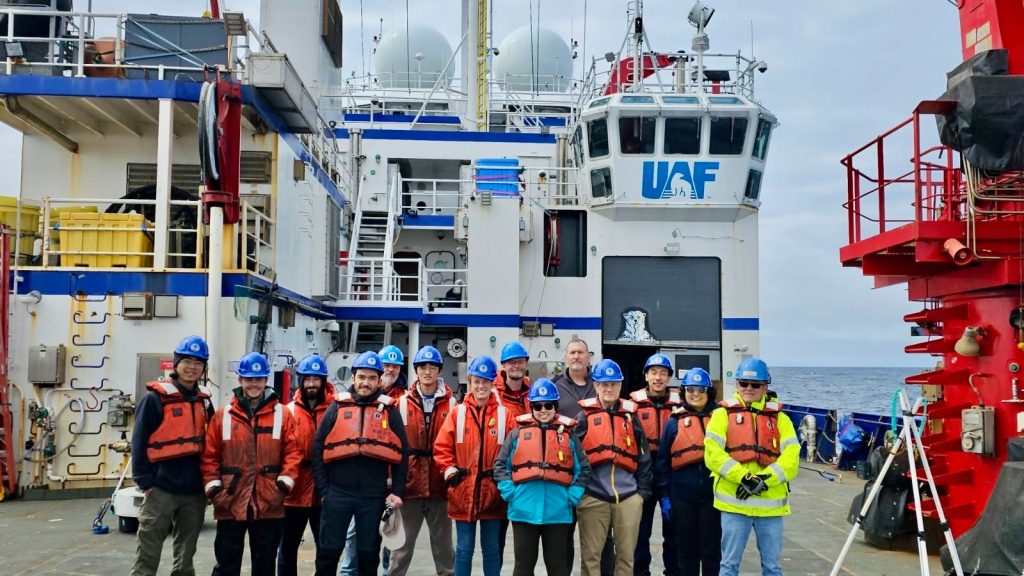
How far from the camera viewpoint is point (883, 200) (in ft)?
29.6

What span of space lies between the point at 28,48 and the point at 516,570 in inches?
469

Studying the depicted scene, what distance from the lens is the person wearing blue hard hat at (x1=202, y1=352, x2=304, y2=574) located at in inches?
255

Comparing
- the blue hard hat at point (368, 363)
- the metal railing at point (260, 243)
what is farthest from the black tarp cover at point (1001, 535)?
the metal railing at point (260, 243)

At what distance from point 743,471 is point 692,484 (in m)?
0.71

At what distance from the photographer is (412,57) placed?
30.9 m

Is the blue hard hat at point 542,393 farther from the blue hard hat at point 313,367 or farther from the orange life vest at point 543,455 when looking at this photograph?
the blue hard hat at point 313,367

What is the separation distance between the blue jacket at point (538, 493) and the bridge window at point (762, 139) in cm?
1393

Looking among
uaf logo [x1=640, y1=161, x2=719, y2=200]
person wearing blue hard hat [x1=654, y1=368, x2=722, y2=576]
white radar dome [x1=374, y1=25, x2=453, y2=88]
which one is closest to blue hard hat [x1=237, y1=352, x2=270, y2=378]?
person wearing blue hard hat [x1=654, y1=368, x2=722, y2=576]

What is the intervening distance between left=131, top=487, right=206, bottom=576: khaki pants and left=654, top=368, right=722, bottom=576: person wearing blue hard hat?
11.6 ft

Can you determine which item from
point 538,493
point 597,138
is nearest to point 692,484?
point 538,493

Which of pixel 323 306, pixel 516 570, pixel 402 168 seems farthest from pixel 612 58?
pixel 516 570

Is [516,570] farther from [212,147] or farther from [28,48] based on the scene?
[28,48]

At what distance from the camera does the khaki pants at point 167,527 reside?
641cm

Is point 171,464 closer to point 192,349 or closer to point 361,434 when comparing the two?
point 192,349
